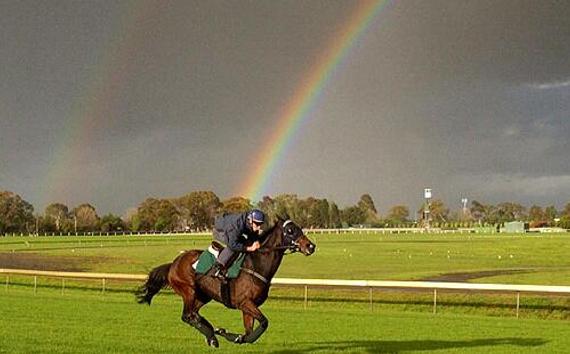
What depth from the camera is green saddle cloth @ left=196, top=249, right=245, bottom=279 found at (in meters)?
12.9

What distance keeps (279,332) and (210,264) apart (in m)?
5.05

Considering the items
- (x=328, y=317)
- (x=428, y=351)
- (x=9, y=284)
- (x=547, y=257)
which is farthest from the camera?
(x=547, y=257)

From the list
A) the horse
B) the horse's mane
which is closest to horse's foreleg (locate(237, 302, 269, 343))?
the horse

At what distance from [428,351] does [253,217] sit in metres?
4.74

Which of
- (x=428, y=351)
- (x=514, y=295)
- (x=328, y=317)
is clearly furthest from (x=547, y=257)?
(x=428, y=351)

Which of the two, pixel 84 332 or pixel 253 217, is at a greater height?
pixel 253 217

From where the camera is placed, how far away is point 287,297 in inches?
1251

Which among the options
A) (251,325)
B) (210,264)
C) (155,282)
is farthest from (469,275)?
(251,325)

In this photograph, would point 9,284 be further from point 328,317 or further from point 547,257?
point 547,257

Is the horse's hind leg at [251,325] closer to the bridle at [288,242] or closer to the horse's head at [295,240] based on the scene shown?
the bridle at [288,242]

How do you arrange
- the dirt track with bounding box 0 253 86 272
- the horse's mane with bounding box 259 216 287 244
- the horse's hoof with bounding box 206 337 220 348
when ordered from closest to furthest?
the horse's mane with bounding box 259 216 287 244 → the horse's hoof with bounding box 206 337 220 348 → the dirt track with bounding box 0 253 86 272

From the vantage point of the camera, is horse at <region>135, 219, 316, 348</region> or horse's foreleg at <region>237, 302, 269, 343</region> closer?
horse's foreleg at <region>237, 302, 269, 343</region>

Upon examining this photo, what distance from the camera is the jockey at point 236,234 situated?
1284 centimetres

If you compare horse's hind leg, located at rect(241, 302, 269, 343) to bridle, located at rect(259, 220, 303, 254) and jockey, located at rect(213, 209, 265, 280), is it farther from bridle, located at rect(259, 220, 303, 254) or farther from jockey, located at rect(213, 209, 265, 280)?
bridle, located at rect(259, 220, 303, 254)
